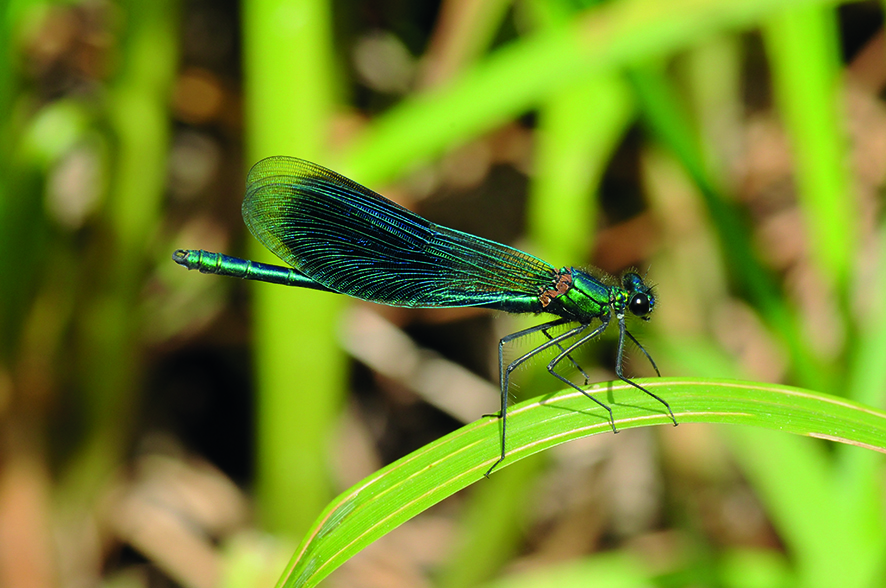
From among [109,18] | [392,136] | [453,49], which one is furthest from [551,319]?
[109,18]

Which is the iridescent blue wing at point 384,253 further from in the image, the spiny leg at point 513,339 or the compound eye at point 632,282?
the compound eye at point 632,282

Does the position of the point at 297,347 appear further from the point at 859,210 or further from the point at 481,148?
the point at 859,210

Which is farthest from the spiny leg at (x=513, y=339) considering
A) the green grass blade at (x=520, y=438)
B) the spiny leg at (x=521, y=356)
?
the green grass blade at (x=520, y=438)

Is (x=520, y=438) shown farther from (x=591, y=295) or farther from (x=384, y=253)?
(x=384, y=253)

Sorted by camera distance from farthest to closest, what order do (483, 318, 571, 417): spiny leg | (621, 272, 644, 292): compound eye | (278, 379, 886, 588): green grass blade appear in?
(621, 272, 644, 292): compound eye → (483, 318, 571, 417): spiny leg → (278, 379, 886, 588): green grass blade

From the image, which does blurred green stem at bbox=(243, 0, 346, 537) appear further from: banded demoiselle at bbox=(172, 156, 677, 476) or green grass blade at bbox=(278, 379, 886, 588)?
green grass blade at bbox=(278, 379, 886, 588)

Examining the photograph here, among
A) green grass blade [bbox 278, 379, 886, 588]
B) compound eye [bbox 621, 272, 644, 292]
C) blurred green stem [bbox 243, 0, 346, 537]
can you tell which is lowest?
green grass blade [bbox 278, 379, 886, 588]

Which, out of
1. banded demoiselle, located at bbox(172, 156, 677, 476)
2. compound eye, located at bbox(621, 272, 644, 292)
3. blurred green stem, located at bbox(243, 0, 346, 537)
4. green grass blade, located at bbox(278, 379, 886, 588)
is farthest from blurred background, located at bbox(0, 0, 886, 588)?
green grass blade, located at bbox(278, 379, 886, 588)
